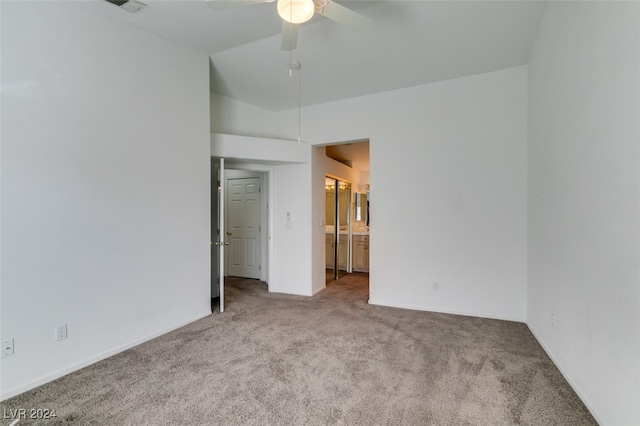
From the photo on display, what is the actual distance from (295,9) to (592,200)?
7.76ft

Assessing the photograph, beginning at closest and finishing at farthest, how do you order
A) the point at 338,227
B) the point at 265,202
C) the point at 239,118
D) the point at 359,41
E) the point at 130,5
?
the point at 130,5
the point at 359,41
the point at 239,118
the point at 265,202
the point at 338,227

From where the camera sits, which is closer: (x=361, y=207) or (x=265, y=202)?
(x=265, y=202)

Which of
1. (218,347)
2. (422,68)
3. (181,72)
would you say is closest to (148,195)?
(181,72)

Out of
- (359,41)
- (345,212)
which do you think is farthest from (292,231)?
(359,41)

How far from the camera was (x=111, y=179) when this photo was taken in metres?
2.71

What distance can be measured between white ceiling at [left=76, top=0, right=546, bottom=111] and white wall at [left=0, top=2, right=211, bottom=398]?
359 mm

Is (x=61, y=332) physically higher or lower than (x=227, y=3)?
lower

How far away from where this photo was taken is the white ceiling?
8.55ft

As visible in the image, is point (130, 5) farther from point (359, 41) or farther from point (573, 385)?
point (573, 385)

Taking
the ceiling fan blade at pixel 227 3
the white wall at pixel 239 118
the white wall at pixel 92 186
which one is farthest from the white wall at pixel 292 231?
the ceiling fan blade at pixel 227 3

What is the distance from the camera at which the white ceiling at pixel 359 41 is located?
8.55 ft

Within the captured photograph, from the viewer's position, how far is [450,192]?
149 inches

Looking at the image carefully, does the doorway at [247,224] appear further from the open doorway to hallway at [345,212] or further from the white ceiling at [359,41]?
the white ceiling at [359,41]

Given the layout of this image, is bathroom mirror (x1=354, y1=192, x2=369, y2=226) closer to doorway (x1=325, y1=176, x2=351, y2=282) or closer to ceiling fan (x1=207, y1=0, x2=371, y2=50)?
doorway (x1=325, y1=176, x2=351, y2=282)
